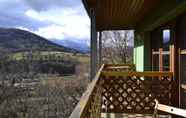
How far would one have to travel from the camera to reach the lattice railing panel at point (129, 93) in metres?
7.23

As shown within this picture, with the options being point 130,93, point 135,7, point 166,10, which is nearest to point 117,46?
point 135,7

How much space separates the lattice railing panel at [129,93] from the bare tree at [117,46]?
58.4 ft

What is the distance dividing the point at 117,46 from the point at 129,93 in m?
20.3

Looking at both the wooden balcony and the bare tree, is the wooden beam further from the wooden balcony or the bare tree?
the bare tree

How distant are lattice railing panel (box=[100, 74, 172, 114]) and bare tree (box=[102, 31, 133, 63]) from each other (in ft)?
58.4

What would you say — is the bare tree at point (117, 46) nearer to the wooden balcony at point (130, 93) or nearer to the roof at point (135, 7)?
the roof at point (135, 7)

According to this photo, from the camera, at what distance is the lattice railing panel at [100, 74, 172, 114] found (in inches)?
285

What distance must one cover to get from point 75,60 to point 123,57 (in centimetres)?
1179

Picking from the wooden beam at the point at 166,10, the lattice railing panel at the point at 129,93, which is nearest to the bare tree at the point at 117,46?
the wooden beam at the point at 166,10

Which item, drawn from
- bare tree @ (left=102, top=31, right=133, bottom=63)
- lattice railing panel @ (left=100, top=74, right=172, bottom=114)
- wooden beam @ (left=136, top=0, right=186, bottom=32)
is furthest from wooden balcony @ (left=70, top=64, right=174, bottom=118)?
bare tree @ (left=102, top=31, right=133, bottom=63)

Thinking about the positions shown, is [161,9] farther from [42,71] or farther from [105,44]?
[42,71]

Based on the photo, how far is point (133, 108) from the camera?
7.45 meters

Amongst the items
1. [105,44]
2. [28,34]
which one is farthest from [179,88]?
[28,34]

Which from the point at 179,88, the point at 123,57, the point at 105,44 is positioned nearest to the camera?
the point at 179,88
